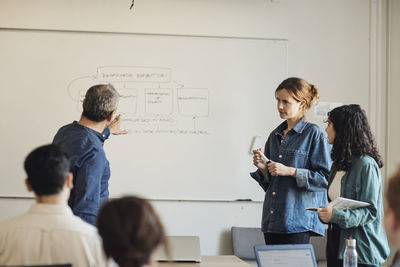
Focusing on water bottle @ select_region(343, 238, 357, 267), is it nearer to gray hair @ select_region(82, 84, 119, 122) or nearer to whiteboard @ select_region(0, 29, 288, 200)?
gray hair @ select_region(82, 84, 119, 122)

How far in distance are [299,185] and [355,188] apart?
386mm

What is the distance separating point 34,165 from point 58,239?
28cm

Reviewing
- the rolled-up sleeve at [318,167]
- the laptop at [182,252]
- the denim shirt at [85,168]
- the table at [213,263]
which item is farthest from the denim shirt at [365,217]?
the denim shirt at [85,168]

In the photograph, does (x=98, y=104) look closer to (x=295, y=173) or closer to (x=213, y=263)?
(x=213, y=263)

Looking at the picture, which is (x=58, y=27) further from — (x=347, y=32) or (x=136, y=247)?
(x=136, y=247)

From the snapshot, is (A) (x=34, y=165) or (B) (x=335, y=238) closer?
(A) (x=34, y=165)

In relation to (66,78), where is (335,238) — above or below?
below

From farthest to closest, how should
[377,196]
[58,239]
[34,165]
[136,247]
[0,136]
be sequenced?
[0,136] < [377,196] < [34,165] < [58,239] < [136,247]

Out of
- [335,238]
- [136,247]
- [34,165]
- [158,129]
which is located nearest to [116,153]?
[158,129]

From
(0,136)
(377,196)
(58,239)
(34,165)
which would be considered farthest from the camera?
(0,136)

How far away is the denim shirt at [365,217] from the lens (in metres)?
2.48

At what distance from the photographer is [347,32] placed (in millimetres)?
4512

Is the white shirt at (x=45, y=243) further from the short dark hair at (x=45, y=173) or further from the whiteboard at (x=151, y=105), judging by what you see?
the whiteboard at (x=151, y=105)

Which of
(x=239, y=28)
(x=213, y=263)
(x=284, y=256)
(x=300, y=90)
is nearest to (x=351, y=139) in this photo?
(x=300, y=90)
